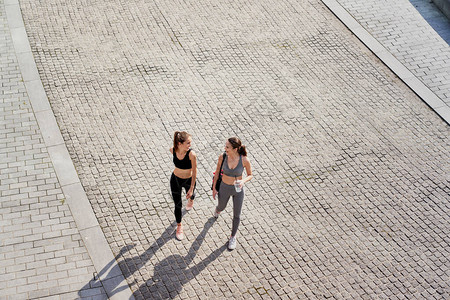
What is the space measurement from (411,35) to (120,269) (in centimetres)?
922

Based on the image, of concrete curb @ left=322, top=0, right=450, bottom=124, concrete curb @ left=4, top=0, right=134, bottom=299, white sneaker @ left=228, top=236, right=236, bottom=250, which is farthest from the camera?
concrete curb @ left=322, top=0, right=450, bottom=124

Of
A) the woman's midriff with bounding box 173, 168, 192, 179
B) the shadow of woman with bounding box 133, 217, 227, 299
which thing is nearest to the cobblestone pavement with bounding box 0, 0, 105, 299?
the shadow of woman with bounding box 133, 217, 227, 299

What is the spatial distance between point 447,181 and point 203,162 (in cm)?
436

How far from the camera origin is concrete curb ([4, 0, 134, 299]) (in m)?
7.52

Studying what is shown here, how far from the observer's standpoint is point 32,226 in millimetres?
8117

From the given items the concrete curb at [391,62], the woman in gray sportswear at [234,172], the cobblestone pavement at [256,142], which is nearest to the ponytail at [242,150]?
the woman in gray sportswear at [234,172]

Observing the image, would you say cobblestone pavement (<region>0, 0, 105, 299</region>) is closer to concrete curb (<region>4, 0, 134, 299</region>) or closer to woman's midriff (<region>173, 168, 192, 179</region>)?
concrete curb (<region>4, 0, 134, 299</region>)

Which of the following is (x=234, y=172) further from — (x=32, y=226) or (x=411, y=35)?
(x=411, y=35)

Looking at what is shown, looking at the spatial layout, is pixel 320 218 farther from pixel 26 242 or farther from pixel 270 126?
pixel 26 242

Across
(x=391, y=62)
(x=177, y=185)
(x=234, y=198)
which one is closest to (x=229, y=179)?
(x=234, y=198)

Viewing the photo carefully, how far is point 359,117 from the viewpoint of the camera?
1052 centimetres

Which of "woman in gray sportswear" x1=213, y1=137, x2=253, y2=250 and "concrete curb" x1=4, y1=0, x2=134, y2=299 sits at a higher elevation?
"woman in gray sportswear" x1=213, y1=137, x2=253, y2=250

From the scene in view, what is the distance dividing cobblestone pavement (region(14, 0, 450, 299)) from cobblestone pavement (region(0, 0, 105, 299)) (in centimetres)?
51

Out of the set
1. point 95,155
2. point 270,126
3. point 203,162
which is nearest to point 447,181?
point 270,126
